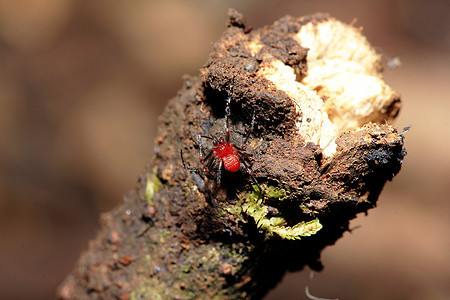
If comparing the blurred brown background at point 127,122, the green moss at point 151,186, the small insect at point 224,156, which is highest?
the blurred brown background at point 127,122

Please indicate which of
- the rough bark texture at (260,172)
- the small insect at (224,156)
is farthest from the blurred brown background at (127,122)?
the small insect at (224,156)

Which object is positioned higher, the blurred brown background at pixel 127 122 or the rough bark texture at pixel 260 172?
the blurred brown background at pixel 127 122

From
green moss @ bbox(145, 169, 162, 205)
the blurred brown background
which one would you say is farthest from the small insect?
the blurred brown background

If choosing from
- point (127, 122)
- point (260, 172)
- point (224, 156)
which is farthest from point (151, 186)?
point (127, 122)

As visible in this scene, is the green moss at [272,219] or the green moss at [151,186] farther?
the green moss at [151,186]

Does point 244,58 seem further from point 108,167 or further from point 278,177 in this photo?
point 108,167

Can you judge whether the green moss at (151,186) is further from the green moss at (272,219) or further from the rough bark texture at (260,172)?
the green moss at (272,219)

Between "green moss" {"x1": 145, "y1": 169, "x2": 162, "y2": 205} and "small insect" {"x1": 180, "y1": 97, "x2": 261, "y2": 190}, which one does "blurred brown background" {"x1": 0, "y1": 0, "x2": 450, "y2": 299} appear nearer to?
"green moss" {"x1": 145, "y1": 169, "x2": 162, "y2": 205}

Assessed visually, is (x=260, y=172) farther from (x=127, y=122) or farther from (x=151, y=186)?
(x=127, y=122)
